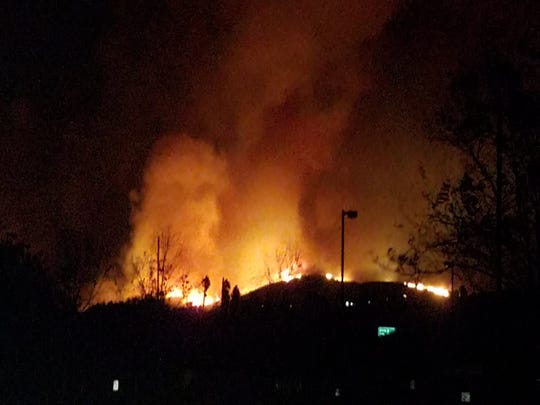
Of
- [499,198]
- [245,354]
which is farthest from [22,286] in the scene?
[499,198]

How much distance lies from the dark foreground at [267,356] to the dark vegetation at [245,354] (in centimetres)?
4

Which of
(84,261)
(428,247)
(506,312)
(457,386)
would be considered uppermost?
(84,261)

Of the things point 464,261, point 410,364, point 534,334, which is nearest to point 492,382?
point 534,334

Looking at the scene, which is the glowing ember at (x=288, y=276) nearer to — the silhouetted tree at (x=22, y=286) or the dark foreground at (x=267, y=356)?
the dark foreground at (x=267, y=356)

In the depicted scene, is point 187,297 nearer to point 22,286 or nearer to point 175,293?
point 175,293

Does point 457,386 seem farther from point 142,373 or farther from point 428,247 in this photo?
point 142,373

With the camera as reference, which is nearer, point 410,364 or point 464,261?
point 464,261

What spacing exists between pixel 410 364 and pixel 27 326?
12.3 metres

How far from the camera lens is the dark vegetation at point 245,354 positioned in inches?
811

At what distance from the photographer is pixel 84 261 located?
4191 cm

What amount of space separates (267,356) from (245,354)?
0.77m

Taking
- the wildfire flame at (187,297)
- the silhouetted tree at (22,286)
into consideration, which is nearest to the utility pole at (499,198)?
the silhouetted tree at (22,286)

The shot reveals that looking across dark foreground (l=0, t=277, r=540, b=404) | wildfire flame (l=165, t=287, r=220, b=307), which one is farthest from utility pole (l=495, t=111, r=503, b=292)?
wildfire flame (l=165, t=287, r=220, b=307)

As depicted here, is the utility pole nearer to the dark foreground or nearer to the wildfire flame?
the dark foreground
